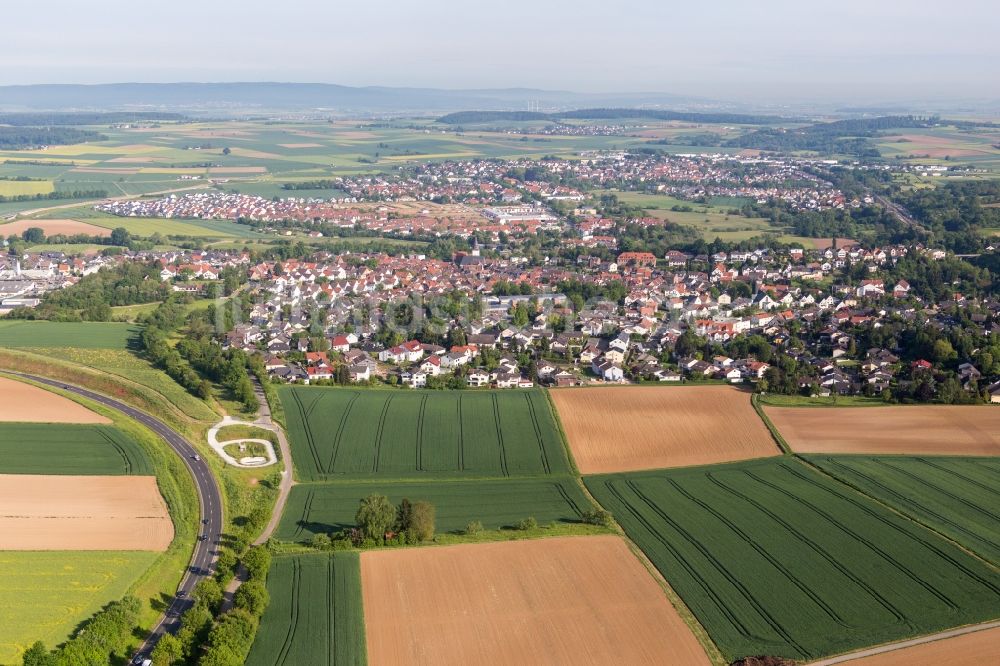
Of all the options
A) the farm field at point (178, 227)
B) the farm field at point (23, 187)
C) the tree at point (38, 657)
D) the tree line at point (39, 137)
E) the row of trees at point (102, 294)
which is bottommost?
the tree at point (38, 657)

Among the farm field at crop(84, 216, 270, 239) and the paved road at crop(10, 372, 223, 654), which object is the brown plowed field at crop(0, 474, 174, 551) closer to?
the paved road at crop(10, 372, 223, 654)

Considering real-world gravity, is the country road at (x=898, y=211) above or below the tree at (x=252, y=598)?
above

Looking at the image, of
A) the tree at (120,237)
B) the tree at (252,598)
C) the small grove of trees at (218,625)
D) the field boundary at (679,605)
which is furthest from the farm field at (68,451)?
the tree at (120,237)

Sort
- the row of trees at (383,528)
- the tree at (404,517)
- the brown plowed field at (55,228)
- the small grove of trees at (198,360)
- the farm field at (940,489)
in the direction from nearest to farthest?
1. the row of trees at (383,528)
2. the tree at (404,517)
3. the farm field at (940,489)
4. the small grove of trees at (198,360)
5. the brown plowed field at (55,228)

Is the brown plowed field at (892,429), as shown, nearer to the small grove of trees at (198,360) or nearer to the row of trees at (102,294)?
the small grove of trees at (198,360)

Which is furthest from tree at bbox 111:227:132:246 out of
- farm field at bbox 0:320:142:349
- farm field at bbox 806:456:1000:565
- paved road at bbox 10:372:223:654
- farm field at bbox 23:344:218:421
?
farm field at bbox 806:456:1000:565

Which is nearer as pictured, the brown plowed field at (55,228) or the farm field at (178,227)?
the brown plowed field at (55,228)
